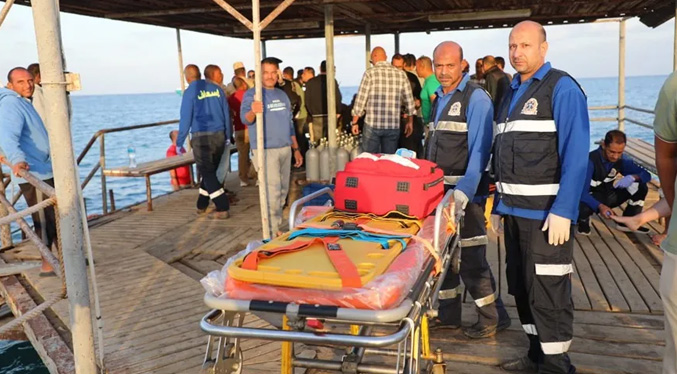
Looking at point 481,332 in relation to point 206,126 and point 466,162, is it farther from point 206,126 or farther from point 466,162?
point 206,126

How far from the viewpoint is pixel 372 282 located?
2125 millimetres

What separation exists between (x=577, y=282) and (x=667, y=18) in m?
7.51

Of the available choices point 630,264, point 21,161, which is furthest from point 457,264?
point 21,161

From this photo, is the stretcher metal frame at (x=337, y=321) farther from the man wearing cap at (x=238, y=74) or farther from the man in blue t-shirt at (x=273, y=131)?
the man wearing cap at (x=238, y=74)

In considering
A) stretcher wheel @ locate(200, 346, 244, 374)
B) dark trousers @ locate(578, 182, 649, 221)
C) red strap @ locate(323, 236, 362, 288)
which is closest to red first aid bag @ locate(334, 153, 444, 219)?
red strap @ locate(323, 236, 362, 288)

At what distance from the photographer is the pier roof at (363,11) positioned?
8.91 m

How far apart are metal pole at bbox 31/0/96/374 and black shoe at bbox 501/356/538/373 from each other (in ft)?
8.53

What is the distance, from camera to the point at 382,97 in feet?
26.8

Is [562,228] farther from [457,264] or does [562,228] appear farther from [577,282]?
[577,282]

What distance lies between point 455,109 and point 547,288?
1.34 metres

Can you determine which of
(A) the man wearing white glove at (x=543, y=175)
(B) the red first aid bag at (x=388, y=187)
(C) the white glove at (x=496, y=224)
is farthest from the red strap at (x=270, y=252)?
(C) the white glove at (x=496, y=224)

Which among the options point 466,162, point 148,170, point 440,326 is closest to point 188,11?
point 148,170

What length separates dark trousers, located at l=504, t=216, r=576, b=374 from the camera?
3254 mm

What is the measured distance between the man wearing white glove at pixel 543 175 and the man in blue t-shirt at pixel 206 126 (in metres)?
5.19
